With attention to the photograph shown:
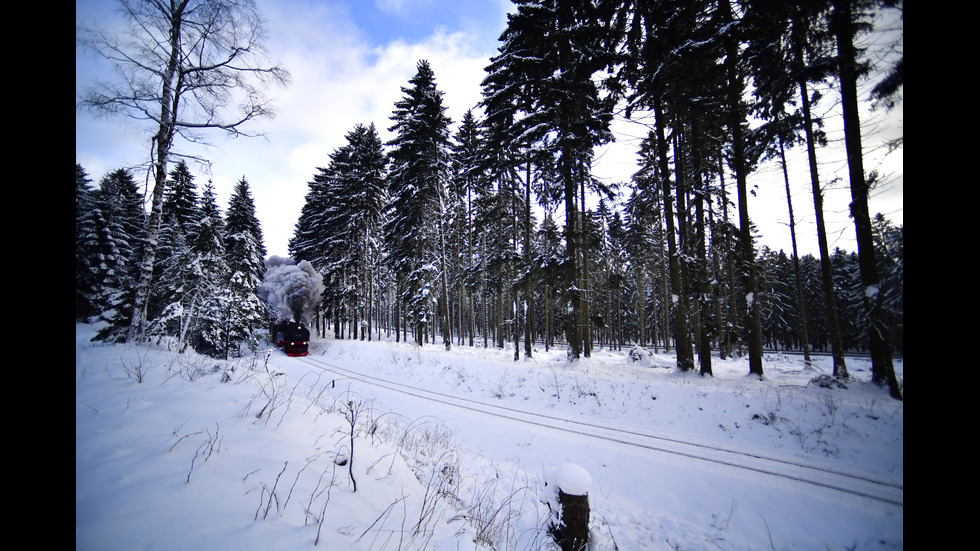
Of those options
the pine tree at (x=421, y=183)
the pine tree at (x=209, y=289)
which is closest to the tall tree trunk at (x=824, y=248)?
the pine tree at (x=421, y=183)

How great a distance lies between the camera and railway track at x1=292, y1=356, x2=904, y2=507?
16.2ft

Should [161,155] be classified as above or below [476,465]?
above

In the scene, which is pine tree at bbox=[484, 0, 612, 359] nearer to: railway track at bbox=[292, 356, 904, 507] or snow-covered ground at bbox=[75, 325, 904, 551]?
railway track at bbox=[292, 356, 904, 507]

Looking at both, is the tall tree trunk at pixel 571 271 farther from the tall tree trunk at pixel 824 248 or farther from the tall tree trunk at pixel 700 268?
the tall tree trunk at pixel 824 248

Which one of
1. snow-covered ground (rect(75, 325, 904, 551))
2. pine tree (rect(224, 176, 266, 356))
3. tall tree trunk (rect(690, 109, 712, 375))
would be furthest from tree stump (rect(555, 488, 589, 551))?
pine tree (rect(224, 176, 266, 356))

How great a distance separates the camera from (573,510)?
3.44 meters

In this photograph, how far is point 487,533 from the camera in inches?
140

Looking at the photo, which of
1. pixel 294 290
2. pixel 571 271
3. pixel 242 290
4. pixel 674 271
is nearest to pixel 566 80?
pixel 571 271

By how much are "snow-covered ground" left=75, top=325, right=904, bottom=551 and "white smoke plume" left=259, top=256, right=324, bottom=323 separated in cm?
2622

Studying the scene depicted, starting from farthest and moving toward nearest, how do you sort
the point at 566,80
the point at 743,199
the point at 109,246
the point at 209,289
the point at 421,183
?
the point at 421,183 → the point at 109,246 → the point at 209,289 → the point at 566,80 → the point at 743,199

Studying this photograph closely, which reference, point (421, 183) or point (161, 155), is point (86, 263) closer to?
point (161, 155)

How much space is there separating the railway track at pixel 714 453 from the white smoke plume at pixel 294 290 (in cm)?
2713

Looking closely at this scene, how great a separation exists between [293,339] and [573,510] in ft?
87.2

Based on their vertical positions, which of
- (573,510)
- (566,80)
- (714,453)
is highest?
(566,80)
